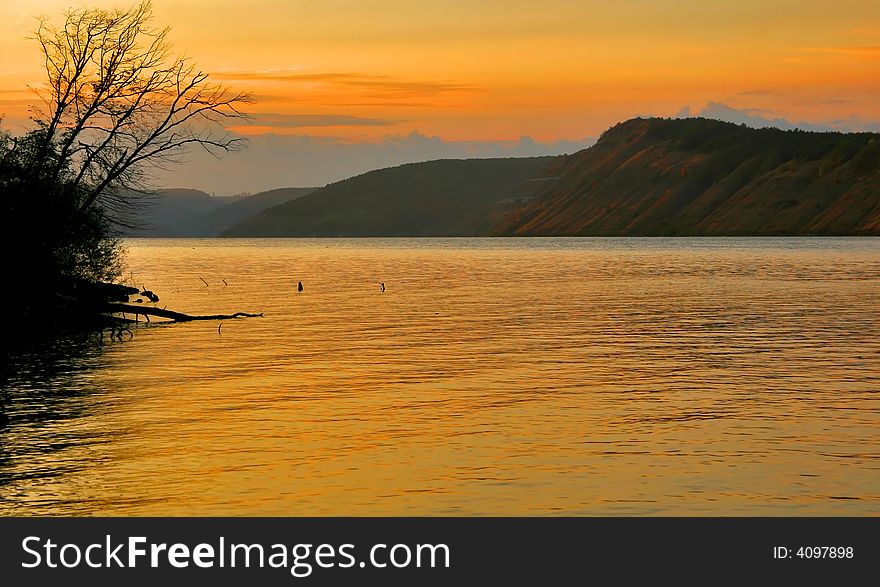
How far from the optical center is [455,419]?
87.1ft

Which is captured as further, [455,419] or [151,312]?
[151,312]

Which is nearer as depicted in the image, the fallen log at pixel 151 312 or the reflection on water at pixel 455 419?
the reflection on water at pixel 455 419

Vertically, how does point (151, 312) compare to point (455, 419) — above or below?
above

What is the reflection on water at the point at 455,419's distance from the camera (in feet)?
63.1

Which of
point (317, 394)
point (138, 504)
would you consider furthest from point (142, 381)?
point (138, 504)

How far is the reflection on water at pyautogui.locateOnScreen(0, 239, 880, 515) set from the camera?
63.1ft

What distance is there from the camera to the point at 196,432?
25.2 meters

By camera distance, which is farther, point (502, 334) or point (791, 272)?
point (791, 272)

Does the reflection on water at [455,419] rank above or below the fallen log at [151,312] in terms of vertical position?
below

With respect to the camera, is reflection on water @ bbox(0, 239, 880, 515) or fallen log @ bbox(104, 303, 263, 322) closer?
reflection on water @ bbox(0, 239, 880, 515)

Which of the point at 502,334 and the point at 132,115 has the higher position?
the point at 132,115

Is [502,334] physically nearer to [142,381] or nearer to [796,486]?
[142,381]

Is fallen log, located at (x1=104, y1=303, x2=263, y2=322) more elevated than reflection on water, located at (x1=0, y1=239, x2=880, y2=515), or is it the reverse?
fallen log, located at (x1=104, y1=303, x2=263, y2=322)
